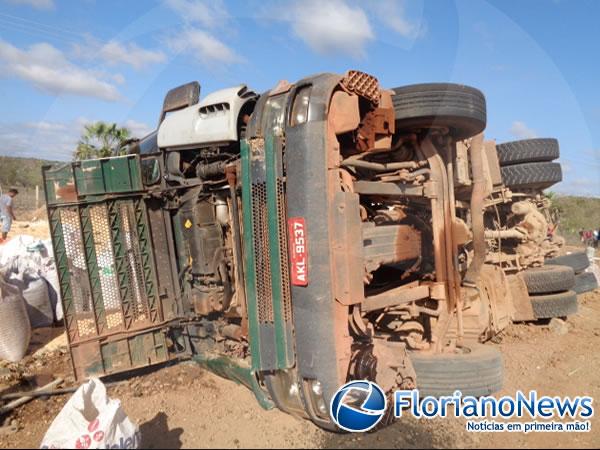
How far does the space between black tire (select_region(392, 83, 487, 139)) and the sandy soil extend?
7.44ft

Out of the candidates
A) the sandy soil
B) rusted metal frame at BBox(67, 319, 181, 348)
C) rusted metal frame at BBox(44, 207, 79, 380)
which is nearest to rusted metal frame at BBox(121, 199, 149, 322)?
rusted metal frame at BBox(67, 319, 181, 348)

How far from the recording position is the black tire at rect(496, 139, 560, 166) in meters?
5.66

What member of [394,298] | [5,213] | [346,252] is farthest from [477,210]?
[5,213]

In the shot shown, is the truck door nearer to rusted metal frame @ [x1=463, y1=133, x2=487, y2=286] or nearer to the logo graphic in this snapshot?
the logo graphic

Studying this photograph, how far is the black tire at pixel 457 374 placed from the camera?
3.21m

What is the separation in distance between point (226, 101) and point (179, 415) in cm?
254

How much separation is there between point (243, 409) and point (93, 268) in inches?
77.0

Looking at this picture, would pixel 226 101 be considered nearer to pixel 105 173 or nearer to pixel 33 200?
pixel 105 173

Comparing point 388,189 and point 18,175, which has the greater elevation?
point 18,175

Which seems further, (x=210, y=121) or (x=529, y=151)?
(x=529, y=151)

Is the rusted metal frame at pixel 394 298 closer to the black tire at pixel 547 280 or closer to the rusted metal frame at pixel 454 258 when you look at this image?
the rusted metal frame at pixel 454 258

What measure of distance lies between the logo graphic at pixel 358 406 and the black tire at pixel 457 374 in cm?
54

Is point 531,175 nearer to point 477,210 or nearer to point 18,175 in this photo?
point 477,210

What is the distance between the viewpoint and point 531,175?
566 cm
